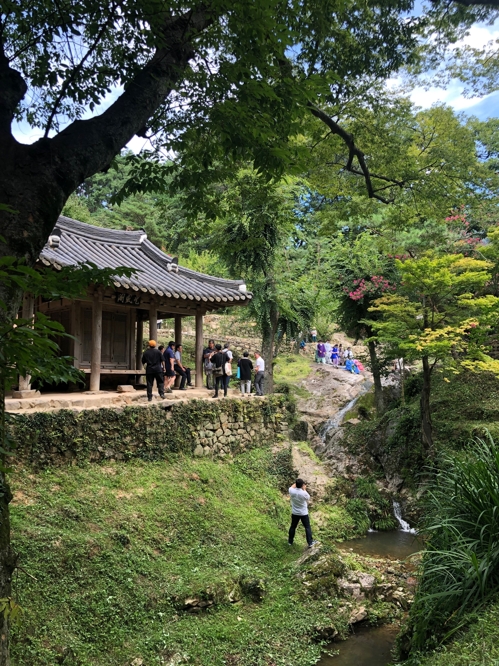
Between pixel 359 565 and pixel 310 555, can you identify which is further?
pixel 359 565

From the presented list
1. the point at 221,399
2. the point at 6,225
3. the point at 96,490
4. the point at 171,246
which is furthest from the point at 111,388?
the point at 171,246

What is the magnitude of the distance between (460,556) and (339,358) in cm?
2630

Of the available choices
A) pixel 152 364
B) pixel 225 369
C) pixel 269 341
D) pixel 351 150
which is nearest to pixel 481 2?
pixel 351 150

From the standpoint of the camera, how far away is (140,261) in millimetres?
15258

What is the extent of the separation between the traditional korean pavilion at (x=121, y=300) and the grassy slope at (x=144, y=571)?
4189mm

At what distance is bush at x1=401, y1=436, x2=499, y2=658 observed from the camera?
14.3 feet

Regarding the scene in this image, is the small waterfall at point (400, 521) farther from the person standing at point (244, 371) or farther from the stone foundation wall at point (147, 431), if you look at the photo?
the person standing at point (244, 371)

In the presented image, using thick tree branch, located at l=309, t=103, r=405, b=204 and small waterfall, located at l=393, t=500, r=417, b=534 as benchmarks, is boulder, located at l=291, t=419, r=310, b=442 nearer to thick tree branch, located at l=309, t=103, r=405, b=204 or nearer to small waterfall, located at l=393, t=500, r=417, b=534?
small waterfall, located at l=393, t=500, r=417, b=534

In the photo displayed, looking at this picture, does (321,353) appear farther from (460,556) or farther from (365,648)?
(460,556)

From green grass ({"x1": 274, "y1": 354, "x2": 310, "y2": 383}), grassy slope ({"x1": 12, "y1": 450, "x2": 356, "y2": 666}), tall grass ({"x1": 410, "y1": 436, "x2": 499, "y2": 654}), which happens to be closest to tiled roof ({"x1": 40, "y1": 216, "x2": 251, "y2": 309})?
grassy slope ({"x1": 12, "y1": 450, "x2": 356, "y2": 666})

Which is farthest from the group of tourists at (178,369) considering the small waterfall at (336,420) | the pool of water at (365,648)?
the pool of water at (365,648)

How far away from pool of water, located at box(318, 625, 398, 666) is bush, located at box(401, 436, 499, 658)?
178 centimetres

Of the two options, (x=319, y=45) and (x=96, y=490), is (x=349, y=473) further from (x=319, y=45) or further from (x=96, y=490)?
(x=319, y=45)

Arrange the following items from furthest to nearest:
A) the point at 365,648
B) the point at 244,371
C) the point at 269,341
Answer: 1. the point at 269,341
2. the point at 244,371
3. the point at 365,648
